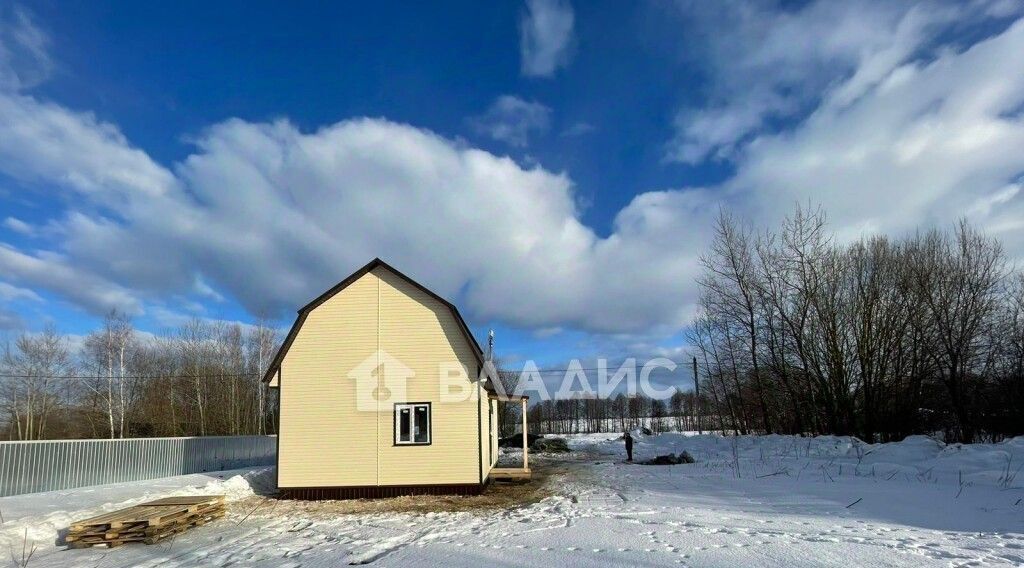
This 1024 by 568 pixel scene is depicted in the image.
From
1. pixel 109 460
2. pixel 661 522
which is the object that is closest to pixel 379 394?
pixel 661 522

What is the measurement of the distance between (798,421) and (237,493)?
2203 centimetres

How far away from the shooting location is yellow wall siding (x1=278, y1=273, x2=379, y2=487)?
→ 14.4 metres

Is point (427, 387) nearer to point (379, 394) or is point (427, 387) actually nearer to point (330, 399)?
point (379, 394)

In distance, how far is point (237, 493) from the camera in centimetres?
1498

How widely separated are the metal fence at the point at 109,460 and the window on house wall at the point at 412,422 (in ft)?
33.2

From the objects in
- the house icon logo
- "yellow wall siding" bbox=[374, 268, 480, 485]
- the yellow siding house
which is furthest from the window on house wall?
the house icon logo

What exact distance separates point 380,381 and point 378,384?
0.29 ft

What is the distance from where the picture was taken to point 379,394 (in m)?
14.7

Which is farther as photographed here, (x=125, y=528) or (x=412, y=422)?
(x=412, y=422)

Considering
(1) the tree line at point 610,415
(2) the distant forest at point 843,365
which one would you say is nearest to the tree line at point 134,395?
(2) the distant forest at point 843,365

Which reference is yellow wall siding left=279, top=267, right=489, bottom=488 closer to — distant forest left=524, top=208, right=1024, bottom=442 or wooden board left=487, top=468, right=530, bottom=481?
wooden board left=487, top=468, right=530, bottom=481

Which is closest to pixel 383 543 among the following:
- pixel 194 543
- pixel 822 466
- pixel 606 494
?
pixel 194 543

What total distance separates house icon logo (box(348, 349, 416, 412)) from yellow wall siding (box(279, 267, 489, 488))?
51 millimetres

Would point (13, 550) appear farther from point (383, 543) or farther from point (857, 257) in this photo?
point (857, 257)
